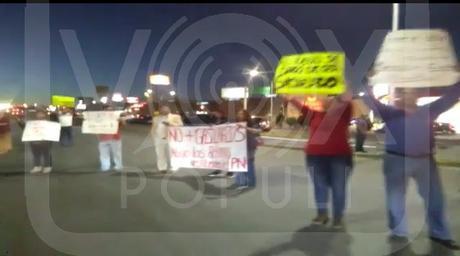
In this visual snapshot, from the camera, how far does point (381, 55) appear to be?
20.1 feet

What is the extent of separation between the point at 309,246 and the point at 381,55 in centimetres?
223

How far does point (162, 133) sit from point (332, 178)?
6.17 m

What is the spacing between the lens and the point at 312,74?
6832 millimetres

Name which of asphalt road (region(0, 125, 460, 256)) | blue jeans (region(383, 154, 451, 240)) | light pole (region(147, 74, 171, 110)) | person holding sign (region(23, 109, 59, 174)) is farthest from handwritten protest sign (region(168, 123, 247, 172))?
light pole (region(147, 74, 171, 110))

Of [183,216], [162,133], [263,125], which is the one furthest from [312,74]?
[263,125]

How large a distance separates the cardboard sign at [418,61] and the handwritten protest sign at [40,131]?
9.27 meters

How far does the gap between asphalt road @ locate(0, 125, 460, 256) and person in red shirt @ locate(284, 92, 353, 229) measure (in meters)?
0.42

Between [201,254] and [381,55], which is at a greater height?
[381,55]

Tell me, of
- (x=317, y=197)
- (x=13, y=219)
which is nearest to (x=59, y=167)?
(x=13, y=219)

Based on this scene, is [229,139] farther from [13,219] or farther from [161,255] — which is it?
[161,255]

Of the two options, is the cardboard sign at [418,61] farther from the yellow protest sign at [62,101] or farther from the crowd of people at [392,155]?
the yellow protest sign at [62,101]

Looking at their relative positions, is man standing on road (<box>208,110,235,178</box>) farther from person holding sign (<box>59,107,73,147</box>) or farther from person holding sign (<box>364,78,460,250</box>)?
person holding sign (<box>59,107,73,147</box>)

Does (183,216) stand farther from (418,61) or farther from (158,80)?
(158,80)

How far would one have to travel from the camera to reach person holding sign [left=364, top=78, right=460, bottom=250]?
5.80 metres
